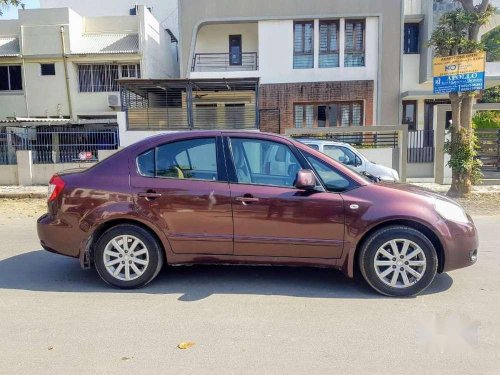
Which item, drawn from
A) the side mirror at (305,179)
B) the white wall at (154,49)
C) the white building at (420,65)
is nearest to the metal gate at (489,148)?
the white building at (420,65)

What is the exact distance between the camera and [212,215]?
13.5 feet

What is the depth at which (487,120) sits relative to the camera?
14.2 m

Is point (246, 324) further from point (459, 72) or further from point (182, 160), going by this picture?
point (459, 72)

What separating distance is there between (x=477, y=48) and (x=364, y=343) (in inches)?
368

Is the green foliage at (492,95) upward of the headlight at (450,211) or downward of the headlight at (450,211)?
upward

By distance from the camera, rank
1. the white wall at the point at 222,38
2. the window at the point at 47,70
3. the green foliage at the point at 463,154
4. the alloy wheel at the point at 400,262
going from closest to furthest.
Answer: the alloy wheel at the point at 400,262
the green foliage at the point at 463,154
the white wall at the point at 222,38
the window at the point at 47,70

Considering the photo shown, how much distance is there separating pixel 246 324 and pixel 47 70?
23.1 metres

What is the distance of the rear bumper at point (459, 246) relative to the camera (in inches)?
157

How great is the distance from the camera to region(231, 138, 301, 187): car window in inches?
164

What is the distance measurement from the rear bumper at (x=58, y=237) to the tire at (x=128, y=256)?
271 millimetres

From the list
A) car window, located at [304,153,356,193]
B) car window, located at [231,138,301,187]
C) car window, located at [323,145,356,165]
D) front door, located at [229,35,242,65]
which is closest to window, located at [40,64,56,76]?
front door, located at [229,35,242,65]

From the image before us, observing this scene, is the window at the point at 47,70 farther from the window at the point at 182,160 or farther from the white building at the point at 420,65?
the window at the point at 182,160

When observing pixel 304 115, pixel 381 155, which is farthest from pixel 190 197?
pixel 304 115

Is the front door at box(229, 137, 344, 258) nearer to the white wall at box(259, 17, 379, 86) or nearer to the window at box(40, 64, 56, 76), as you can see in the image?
the white wall at box(259, 17, 379, 86)
